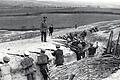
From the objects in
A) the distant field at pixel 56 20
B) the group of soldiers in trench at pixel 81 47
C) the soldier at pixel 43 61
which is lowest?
the distant field at pixel 56 20

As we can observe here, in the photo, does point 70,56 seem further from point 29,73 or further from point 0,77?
point 0,77

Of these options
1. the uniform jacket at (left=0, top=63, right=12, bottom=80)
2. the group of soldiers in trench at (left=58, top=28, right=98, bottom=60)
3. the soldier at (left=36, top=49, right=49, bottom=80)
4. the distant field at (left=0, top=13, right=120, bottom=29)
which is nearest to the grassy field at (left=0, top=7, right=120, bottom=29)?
the distant field at (left=0, top=13, right=120, bottom=29)

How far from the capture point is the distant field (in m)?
39.8

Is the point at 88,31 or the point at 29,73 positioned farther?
the point at 88,31

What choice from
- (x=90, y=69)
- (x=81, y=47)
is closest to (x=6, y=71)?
(x=90, y=69)

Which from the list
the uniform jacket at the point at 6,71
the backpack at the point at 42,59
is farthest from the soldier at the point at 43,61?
the uniform jacket at the point at 6,71

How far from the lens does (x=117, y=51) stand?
17109 mm

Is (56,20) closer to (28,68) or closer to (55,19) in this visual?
(55,19)

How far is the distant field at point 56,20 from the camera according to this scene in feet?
131

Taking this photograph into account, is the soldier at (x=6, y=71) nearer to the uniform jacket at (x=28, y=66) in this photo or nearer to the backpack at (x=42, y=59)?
the uniform jacket at (x=28, y=66)

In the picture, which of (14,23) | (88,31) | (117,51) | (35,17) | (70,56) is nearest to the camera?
(117,51)

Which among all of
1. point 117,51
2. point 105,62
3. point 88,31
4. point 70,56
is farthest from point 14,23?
point 105,62

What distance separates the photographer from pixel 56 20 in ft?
143

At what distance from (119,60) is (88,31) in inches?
676
